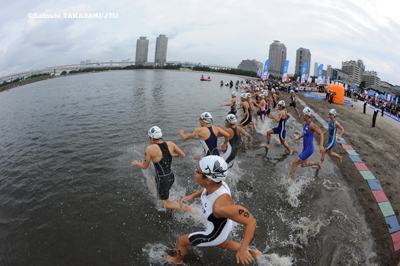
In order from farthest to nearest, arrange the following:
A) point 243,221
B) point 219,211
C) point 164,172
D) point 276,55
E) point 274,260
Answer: point 276,55
point 164,172
point 274,260
point 219,211
point 243,221

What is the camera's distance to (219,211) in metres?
2.54

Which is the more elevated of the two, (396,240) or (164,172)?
(164,172)

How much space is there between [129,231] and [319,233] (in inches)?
169

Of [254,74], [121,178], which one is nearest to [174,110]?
[121,178]

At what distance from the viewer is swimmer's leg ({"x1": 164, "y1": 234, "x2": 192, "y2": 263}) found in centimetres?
326

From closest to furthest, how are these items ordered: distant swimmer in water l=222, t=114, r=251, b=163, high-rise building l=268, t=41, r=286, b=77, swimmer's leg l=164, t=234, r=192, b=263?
swimmer's leg l=164, t=234, r=192, b=263 → distant swimmer in water l=222, t=114, r=251, b=163 → high-rise building l=268, t=41, r=286, b=77

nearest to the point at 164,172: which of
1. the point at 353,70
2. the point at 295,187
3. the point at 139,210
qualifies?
the point at 139,210

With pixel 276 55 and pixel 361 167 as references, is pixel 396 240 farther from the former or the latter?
pixel 276 55

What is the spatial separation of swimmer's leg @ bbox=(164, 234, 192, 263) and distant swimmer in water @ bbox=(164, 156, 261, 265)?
158mm

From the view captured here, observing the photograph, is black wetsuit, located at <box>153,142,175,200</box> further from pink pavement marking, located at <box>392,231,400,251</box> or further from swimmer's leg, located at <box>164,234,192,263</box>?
pink pavement marking, located at <box>392,231,400,251</box>

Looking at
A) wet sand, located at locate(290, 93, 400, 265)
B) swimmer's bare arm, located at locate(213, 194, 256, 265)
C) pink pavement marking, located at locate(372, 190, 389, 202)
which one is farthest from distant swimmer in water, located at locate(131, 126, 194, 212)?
pink pavement marking, located at locate(372, 190, 389, 202)

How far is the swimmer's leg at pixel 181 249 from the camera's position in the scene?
3.26 metres

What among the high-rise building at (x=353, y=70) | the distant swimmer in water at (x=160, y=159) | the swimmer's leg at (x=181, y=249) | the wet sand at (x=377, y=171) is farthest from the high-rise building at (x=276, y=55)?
the swimmer's leg at (x=181, y=249)

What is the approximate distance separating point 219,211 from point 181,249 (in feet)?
4.60
